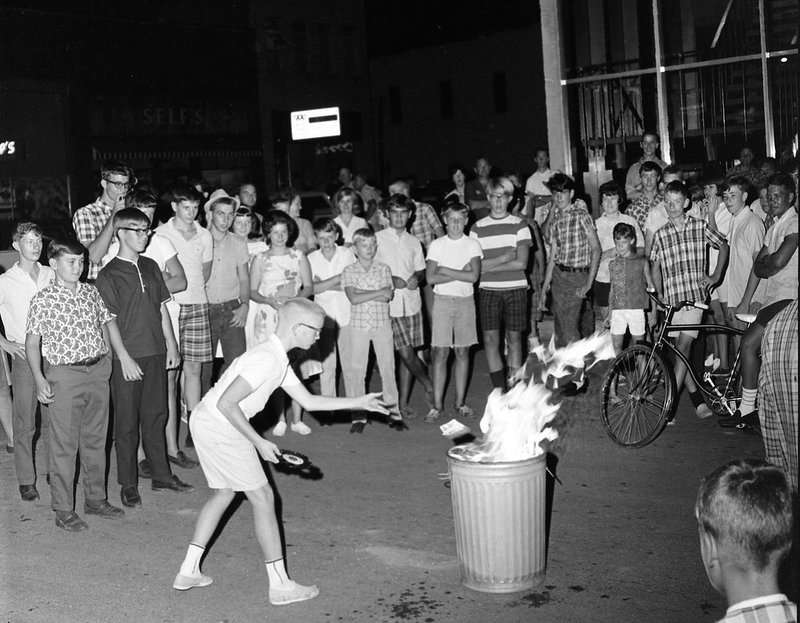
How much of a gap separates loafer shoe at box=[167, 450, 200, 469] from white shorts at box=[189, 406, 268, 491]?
9.69 ft

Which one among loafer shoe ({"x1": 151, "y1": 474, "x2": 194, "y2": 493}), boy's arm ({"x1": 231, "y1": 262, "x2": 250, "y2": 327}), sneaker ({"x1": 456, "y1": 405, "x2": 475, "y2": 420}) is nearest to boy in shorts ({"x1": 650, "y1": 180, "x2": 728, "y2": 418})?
sneaker ({"x1": 456, "y1": 405, "x2": 475, "y2": 420})

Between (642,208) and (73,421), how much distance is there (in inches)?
285

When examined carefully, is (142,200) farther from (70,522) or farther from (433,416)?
(433,416)

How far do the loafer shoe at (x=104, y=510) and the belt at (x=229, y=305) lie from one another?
239 centimetres

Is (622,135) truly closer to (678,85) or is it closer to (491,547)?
(678,85)

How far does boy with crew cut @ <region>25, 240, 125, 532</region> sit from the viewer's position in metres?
6.99

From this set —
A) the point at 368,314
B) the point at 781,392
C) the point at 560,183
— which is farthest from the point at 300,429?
the point at 781,392

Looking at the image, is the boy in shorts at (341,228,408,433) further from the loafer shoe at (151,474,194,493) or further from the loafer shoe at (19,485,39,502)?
the loafer shoe at (19,485,39,502)

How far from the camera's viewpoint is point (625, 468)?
318 inches

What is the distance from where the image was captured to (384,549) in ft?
21.4

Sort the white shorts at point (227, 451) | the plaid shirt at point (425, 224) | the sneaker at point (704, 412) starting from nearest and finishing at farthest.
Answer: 1. the white shorts at point (227, 451)
2. the sneaker at point (704, 412)
3. the plaid shirt at point (425, 224)

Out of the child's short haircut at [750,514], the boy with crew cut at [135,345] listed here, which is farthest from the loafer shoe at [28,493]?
the child's short haircut at [750,514]

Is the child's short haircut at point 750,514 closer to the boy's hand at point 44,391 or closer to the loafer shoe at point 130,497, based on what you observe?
the boy's hand at point 44,391

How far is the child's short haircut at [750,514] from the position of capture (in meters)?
2.80
